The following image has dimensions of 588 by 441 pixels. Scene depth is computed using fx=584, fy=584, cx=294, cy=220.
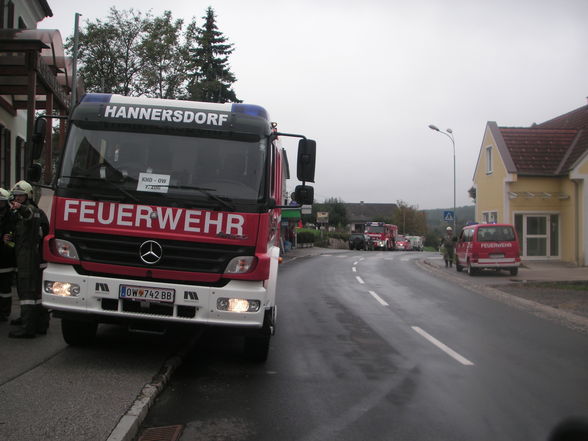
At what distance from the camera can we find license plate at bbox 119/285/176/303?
5.92 meters

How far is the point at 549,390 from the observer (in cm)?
609

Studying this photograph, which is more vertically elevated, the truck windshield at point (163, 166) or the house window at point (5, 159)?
the house window at point (5, 159)

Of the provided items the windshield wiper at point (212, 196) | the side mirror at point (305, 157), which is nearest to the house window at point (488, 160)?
the side mirror at point (305, 157)

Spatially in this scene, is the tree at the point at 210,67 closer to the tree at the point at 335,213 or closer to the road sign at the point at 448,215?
the road sign at the point at 448,215

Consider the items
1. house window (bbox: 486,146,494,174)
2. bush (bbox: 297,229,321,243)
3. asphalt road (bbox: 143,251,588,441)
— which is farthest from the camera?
bush (bbox: 297,229,321,243)

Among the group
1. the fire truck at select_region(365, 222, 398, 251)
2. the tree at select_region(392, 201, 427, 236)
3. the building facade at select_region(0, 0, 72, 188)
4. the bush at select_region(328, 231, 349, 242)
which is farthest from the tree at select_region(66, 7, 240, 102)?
the tree at select_region(392, 201, 427, 236)

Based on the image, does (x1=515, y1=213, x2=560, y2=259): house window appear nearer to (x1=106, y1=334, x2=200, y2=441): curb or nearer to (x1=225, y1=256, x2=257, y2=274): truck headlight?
(x1=106, y1=334, x2=200, y2=441): curb

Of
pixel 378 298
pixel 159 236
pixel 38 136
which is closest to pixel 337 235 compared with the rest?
Answer: pixel 378 298

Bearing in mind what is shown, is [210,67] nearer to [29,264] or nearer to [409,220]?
[29,264]

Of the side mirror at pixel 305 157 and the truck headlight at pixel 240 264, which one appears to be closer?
the truck headlight at pixel 240 264

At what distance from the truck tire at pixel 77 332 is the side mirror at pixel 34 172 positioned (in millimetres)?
1607

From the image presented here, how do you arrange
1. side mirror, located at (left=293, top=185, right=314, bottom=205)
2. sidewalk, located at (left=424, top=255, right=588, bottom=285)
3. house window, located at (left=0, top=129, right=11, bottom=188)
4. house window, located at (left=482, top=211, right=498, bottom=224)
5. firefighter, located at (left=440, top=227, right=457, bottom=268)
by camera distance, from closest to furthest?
side mirror, located at (left=293, top=185, right=314, bottom=205)
house window, located at (left=0, top=129, right=11, bottom=188)
sidewalk, located at (left=424, top=255, right=588, bottom=285)
firefighter, located at (left=440, top=227, right=457, bottom=268)
house window, located at (left=482, top=211, right=498, bottom=224)

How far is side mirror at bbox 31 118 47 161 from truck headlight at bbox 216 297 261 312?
2762 millimetres

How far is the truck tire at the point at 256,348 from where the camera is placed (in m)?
6.72
